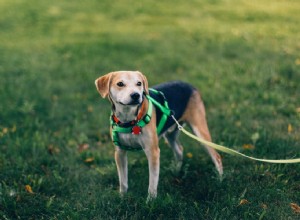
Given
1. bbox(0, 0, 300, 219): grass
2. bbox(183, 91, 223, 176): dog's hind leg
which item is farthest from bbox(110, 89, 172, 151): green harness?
bbox(0, 0, 300, 219): grass

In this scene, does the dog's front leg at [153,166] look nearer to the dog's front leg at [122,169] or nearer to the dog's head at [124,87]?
the dog's front leg at [122,169]

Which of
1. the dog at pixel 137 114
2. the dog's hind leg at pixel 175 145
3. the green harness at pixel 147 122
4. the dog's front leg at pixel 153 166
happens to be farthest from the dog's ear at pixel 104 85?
the dog's hind leg at pixel 175 145

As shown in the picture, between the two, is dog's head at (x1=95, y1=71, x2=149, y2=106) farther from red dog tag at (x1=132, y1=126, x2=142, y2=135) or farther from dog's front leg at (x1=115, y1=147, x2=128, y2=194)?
dog's front leg at (x1=115, y1=147, x2=128, y2=194)

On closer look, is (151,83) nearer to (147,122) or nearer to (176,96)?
(176,96)

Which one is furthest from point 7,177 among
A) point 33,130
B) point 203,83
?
point 203,83

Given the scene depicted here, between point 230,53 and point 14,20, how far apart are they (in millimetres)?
7109

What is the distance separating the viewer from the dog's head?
4059 mm

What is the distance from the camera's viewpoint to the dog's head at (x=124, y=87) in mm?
4059

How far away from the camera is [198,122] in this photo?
16.8 feet

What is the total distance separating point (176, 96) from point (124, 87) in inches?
41.5

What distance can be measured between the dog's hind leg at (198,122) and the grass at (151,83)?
205 millimetres

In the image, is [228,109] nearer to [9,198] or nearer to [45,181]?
[45,181]

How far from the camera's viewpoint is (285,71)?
842 centimetres

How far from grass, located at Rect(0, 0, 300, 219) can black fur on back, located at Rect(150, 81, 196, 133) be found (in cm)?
69
